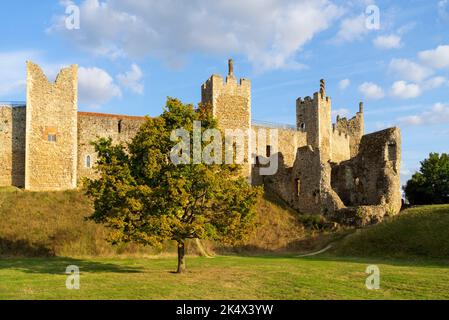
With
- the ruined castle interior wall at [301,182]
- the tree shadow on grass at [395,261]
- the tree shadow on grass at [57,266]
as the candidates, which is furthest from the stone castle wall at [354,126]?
the tree shadow on grass at [57,266]

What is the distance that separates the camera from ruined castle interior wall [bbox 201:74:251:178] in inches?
1630

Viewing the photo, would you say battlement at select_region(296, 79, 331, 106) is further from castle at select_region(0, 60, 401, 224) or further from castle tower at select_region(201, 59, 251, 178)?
castle tower at select_region(201, 59, 251, 178)

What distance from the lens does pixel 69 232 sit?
2908 cm

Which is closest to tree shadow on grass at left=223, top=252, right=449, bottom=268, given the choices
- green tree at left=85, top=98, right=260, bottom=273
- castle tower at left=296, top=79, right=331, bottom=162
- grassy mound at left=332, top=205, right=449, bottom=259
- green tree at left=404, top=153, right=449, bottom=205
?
grassy mound at left=332, top=205, right=449, bottom=259

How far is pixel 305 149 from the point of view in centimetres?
4088

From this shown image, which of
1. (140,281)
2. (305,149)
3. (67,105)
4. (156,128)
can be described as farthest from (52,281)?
(305,149)

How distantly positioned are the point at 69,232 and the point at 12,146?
10.5 m

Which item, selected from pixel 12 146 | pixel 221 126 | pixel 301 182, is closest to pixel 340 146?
pixel 301 182

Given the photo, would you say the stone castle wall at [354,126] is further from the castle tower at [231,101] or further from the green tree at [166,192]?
the green tree at [166,192]

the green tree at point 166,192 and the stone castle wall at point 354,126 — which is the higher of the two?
the stone castle wall at point 354,126

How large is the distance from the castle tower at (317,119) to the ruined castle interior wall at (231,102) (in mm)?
10736

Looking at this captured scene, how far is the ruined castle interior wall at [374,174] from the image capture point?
3819 cm

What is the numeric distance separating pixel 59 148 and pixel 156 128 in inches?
740
